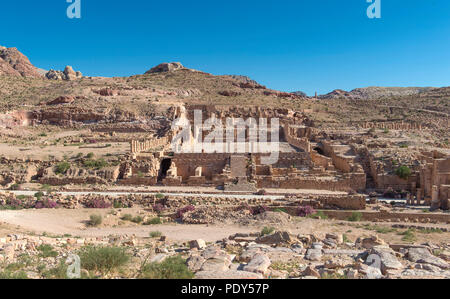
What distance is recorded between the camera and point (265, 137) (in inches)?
1230

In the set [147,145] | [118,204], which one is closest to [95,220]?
[118,204]

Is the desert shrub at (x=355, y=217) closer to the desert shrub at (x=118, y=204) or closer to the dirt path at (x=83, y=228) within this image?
the dirt path at (x=83, y=228)

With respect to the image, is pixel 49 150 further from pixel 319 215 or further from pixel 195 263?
pixel 195 263

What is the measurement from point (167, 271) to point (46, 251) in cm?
374

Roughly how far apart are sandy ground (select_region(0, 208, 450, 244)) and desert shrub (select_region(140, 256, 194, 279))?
15.0 feet

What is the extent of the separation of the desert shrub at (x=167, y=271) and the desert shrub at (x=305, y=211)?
9.11 meters

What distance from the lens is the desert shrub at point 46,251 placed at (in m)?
7.78

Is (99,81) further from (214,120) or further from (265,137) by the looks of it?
(265,137)

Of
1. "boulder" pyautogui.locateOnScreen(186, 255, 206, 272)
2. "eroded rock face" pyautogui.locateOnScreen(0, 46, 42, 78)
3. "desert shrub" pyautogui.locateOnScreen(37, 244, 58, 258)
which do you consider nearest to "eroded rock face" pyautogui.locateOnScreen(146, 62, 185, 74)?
"eroded rock face" pyautogui.locateOnScreen(0, 46, 42, 78)

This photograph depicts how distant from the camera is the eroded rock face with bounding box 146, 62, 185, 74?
253ft

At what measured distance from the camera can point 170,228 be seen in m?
12.5

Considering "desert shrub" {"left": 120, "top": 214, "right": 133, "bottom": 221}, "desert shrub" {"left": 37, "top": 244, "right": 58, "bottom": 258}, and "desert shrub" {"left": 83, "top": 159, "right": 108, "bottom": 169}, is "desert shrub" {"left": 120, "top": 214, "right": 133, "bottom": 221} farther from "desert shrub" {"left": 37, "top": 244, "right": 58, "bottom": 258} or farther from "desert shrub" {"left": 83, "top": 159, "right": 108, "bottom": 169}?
"desert shrub" {"left": 83, "top": 159, "right": 108, "bottom": 169}

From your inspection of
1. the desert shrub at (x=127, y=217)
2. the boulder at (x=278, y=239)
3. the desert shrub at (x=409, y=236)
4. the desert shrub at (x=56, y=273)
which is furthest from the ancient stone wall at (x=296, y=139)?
the desert shrub at (x=56, y=273)

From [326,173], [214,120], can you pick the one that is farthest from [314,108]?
→ [326,173]
